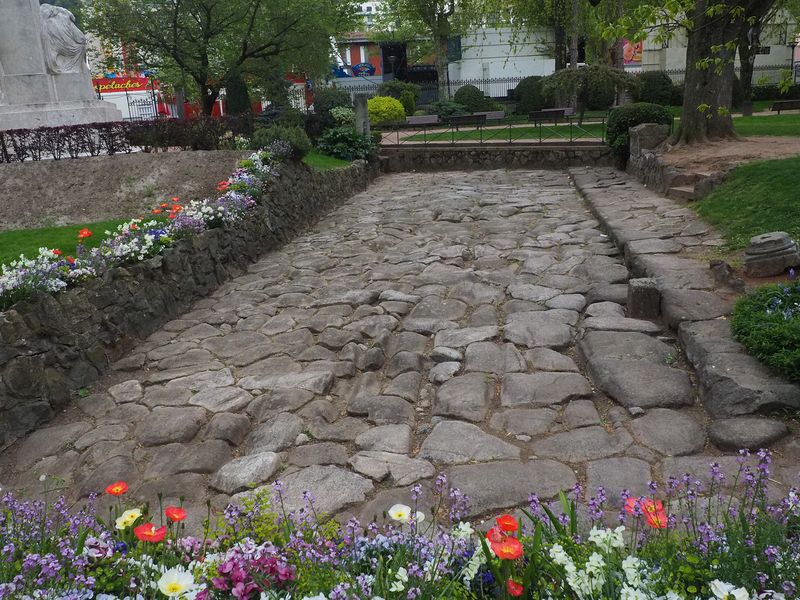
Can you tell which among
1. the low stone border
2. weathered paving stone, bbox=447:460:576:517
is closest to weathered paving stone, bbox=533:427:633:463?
weathered paving stone, bbox=447:460:576:517

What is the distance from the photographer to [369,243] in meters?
9.73

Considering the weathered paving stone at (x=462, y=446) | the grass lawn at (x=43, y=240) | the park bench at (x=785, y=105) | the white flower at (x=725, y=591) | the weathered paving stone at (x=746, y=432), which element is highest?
the park bench at (x=785, y=105)

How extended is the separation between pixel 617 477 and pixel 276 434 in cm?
212

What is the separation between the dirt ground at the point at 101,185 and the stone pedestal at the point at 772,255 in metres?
8.01

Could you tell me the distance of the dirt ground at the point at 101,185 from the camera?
10.2 m

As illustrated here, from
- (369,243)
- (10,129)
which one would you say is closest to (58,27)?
(10,129)

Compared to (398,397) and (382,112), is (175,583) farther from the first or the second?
(382,112)

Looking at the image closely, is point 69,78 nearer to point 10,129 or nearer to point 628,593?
point 10,129

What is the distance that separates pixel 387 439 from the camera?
13.7 feet

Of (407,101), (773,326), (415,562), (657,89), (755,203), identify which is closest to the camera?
(415,562)

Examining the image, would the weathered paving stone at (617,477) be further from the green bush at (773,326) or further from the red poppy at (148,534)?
the red poppy at (148,534)

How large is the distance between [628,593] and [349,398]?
3127mm

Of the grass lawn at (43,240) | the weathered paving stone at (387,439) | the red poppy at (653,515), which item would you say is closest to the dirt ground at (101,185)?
the grass lawn at (43,240)

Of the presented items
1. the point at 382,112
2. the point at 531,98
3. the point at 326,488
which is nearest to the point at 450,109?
the point at 531,98
